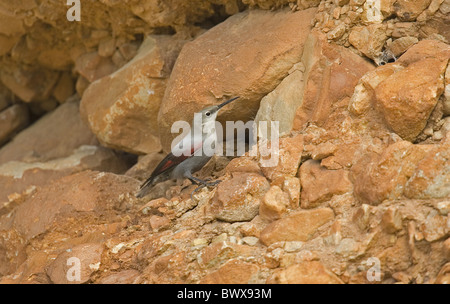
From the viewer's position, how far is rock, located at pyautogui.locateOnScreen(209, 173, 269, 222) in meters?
3.86

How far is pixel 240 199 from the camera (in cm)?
389

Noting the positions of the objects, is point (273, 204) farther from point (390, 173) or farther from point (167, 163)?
point (167, 163)

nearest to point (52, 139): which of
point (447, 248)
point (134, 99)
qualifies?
point (134, 99)

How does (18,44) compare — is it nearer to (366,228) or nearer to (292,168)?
(292,168)

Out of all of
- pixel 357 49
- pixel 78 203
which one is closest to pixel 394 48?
pixel 357 49

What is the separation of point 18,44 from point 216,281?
179 inches

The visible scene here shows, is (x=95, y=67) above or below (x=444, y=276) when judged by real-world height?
above

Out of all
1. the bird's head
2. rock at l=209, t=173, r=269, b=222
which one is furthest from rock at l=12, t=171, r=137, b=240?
rock at l=209, t=173, r=269, b=222

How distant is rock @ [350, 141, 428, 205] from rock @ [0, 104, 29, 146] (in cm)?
526

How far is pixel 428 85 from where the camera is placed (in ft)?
12.1

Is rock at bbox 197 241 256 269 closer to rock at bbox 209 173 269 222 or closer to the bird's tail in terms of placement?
rock at bbox 209 173 269 222

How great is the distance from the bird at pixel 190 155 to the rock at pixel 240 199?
890 mm

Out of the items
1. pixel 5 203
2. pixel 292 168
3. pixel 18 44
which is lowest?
pixel 5 203

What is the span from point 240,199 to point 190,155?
1196mm
